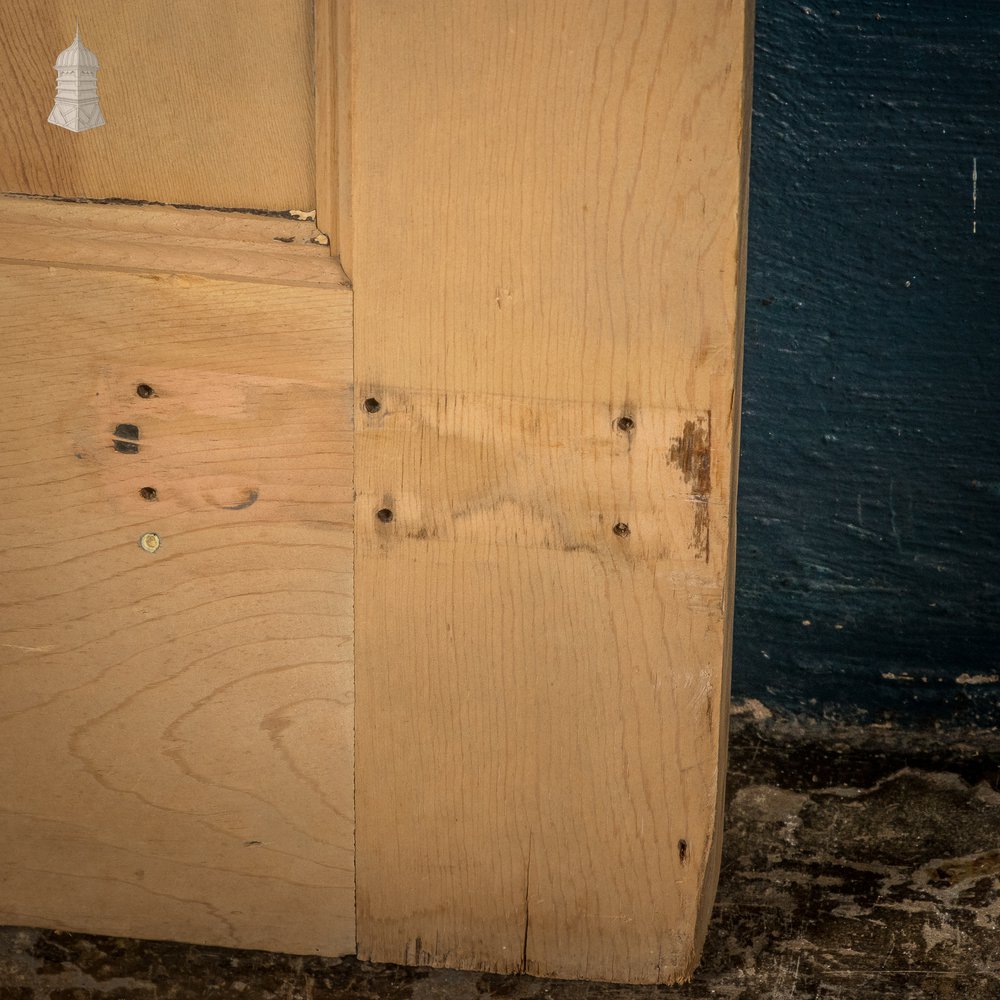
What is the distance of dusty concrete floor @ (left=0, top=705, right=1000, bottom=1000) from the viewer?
93 centimetres

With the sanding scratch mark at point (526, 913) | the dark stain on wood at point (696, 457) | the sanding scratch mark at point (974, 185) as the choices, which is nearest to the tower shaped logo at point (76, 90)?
the dark stain on wood at point (696, 457)

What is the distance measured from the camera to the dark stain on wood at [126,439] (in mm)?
773

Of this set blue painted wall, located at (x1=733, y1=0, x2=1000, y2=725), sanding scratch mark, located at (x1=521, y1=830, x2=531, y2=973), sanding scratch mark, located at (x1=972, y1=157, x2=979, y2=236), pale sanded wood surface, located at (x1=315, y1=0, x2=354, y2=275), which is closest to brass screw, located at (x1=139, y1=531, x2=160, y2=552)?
pale sanded wood surface, located at (x1=315, y1=0, x2=354, y2=275)

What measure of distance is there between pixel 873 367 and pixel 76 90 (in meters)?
0.91

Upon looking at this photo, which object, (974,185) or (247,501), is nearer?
(247,501)

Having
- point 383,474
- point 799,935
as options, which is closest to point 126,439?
point 383,474

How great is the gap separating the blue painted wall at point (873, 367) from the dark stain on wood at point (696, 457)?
0.50m

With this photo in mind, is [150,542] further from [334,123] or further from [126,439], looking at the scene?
[334,123]

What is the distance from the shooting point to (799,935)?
0.98m

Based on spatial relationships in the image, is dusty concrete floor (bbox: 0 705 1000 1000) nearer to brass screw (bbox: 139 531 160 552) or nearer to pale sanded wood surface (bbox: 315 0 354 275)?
brass screw (bbox: 139 531 160 552)

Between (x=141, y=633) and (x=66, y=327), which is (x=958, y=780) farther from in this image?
(x=66, y=327)

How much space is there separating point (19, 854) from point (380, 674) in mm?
376

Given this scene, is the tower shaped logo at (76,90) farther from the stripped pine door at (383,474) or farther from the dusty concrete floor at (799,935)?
the dusty concrete floor at (799,935)

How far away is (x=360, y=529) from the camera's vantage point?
0.78 meters
